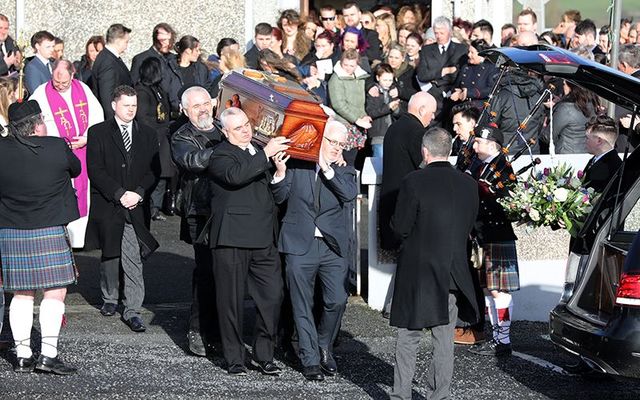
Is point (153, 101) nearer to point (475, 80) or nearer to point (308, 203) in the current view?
point (475, 80)

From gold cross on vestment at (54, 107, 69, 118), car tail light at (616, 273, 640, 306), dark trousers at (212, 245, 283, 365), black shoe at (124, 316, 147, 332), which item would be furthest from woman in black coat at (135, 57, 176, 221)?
car tail light at (616, 273, 640, 306)

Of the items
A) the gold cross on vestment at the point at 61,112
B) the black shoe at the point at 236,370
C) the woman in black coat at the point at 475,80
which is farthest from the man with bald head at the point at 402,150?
the gold cross on vestment at the point at 61,112

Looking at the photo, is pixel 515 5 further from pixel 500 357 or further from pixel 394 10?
pixel 500 357

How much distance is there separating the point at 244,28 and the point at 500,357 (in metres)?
9.58

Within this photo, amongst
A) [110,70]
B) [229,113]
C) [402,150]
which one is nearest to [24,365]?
[229,113]

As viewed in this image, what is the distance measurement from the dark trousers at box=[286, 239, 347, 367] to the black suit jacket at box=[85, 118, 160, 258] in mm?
1878

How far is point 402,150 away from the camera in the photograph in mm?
11219

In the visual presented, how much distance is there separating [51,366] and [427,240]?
2.84 m

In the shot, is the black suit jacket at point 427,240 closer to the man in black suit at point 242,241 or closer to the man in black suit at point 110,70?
the man in black suit at point 242,241

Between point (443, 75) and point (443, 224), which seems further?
point (443, 75)

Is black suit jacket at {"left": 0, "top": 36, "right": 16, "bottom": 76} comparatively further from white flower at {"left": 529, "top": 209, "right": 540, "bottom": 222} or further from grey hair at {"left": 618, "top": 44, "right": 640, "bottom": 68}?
white flower at {"left": 529, "top": 209, "right": 540, "bottom": 222}

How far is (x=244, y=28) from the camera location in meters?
18.8

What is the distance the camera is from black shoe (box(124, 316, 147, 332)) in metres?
10.8

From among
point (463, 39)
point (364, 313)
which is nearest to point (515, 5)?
point (463, 39)
